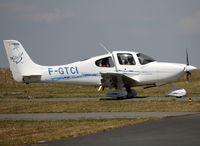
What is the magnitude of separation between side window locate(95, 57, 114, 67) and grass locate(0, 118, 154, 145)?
8905 millimetres

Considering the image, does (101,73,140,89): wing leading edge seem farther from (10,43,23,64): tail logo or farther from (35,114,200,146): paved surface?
(35,114,200,146): paved surface

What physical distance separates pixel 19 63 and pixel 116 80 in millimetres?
6297

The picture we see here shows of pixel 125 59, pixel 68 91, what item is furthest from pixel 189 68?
pixel 68 91

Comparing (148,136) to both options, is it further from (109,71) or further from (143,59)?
(143,59)

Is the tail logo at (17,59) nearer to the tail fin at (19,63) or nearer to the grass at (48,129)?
the tail fin at (19,63)

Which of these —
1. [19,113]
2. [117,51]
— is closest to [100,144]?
[19,113]

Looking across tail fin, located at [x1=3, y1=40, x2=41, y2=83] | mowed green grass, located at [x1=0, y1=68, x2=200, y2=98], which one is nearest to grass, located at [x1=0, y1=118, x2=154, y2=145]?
tail fin, located at [x1=3, y1=40, x2=41, y2=83]

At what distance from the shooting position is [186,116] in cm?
1174

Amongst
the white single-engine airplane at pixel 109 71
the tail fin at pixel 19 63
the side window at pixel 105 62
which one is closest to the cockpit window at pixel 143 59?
the white single-engine airplane at pixel 109 71

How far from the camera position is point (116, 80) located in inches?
786

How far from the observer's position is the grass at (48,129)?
8781mm

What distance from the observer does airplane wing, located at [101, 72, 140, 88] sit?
763 inches

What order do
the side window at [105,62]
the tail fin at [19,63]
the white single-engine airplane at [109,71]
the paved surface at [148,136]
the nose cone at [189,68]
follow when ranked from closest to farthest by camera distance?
the paved surface at [148,136] → the nose cone at [189,68] → the white single-engine airplane at [109,71] → the side window at [105,62] → the tail fin at [19,63]

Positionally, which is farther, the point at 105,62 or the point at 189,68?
the point at 105,62
